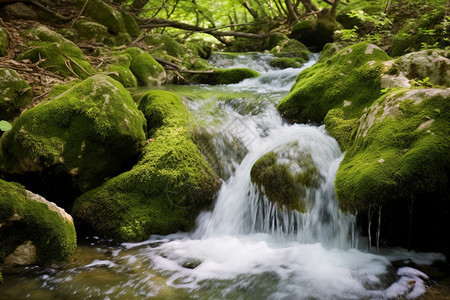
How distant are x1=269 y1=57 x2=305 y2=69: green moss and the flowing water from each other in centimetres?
786

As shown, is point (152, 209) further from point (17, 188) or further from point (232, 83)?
point (232, 83)

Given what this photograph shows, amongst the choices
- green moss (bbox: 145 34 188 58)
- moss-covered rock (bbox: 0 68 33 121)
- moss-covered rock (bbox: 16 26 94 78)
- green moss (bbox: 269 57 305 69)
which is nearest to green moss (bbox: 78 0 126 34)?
green moss (bbox: 145 34 188 58)

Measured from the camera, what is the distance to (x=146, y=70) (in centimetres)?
895

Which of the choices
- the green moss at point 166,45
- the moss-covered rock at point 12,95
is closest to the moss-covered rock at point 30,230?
the moss-covered rock at point 12,95

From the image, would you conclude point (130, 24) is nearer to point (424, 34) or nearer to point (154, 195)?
point (424, 34)

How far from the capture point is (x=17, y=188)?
9.46ft

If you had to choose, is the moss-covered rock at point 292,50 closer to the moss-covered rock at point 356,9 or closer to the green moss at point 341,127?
the moss-covered rock at point 356,9

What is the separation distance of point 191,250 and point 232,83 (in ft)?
24.9

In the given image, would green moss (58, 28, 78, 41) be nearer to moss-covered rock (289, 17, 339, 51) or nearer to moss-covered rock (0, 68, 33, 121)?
moss-covered rock (0, 68, 33, 121)

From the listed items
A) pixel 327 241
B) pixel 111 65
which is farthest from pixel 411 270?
pixel 111 65

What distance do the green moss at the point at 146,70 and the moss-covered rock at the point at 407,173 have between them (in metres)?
7.05

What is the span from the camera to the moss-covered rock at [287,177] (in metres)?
3.54

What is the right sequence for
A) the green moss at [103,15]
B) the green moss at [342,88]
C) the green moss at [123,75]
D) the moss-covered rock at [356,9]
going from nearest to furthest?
1. the green moss at [342,88]
2. the green moss at [123,75]
3. the green moss at [103,15]
4. the moss-covered rock at [356,9]

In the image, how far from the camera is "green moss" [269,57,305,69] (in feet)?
39.5
